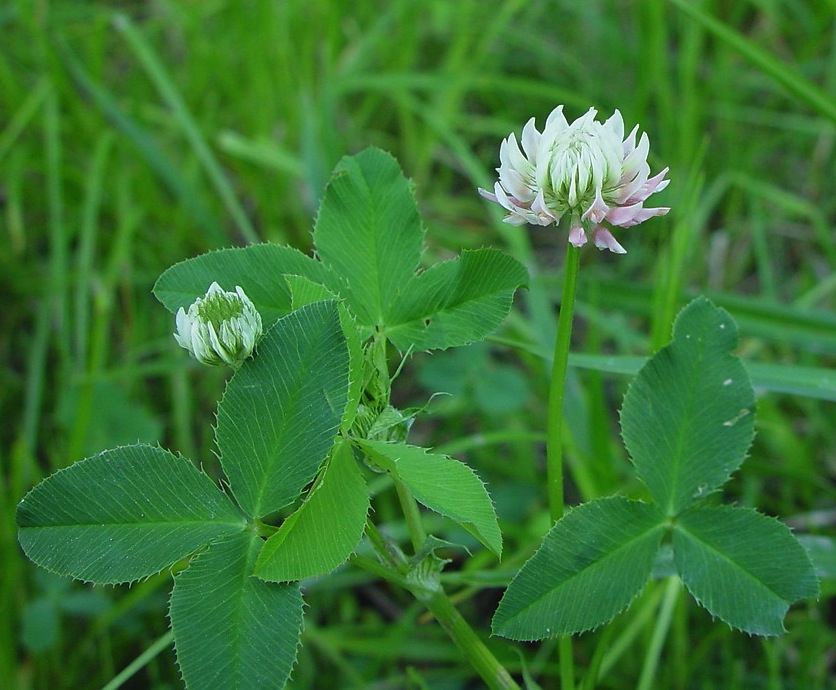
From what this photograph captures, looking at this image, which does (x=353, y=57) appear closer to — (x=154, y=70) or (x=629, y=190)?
(x=154, y=70)

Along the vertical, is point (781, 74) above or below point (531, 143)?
below

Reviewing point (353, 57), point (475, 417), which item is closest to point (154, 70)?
point (353, 57)

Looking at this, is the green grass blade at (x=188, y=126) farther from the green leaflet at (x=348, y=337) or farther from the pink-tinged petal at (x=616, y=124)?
the pink-tinged petal at (x=616, y=124)

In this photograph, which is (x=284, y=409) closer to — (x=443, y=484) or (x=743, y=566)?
(x=443, y=484)

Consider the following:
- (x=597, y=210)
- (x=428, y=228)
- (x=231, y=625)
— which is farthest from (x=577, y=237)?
(x=428, y=228)

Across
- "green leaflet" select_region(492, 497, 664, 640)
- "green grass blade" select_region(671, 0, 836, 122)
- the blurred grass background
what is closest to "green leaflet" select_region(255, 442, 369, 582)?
"green leaflet" select_region(492, 497, 664, 640)

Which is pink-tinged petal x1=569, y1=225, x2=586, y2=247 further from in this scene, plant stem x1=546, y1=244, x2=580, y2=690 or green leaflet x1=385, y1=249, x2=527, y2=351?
green leaflet x1=385, y1=249, x2=527, y2=351

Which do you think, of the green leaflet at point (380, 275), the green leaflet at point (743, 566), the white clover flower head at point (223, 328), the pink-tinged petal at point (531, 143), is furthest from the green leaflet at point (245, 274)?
the green leaflet at point (743, 566)
